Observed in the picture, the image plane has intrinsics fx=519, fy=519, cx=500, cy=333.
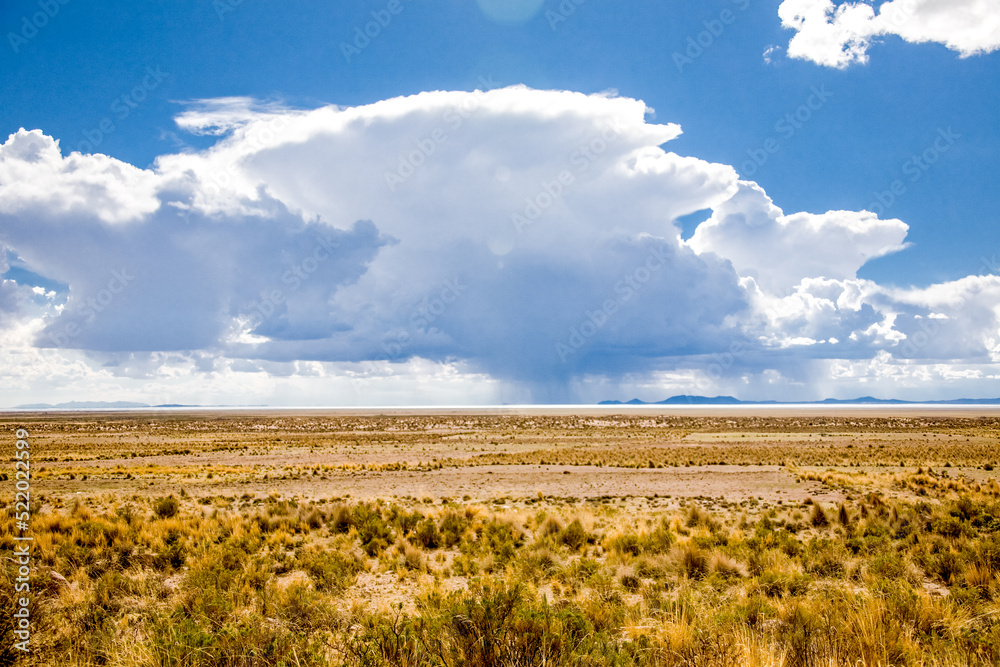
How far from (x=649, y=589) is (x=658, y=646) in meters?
3.13

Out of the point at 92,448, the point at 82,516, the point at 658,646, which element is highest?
the point at 658,646

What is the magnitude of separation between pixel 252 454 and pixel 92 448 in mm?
19677

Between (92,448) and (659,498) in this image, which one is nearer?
(659,498)

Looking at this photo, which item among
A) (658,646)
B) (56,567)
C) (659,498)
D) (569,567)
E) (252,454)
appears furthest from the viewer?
(252,454)

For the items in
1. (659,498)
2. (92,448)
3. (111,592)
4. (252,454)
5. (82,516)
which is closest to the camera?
(111,592)

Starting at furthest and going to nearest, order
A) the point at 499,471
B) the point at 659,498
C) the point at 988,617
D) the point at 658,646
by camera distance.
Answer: the point at 499,471, the point at 659,498, the point at 988,617, the point at 658,646

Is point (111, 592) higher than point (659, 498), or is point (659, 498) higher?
point (111, 592)

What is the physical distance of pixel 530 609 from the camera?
6.40m

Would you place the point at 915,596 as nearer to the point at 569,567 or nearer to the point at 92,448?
the point at 569,567

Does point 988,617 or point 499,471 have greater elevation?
point 988,617

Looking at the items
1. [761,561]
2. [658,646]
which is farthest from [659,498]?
[658,646]

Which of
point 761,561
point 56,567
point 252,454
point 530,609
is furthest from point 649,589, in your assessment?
point 252,454

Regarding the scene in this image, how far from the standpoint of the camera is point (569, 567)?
10.5m

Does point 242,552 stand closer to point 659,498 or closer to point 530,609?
point 530,609
